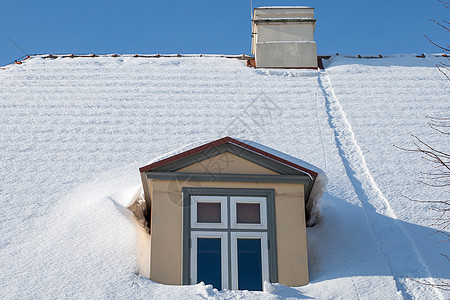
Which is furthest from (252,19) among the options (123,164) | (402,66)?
(123,164)

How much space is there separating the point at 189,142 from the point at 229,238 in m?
3.14

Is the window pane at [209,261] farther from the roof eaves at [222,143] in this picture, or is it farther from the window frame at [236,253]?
the roof eaves at [222,143]

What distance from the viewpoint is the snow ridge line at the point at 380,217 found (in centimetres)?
758

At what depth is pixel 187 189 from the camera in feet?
25.6

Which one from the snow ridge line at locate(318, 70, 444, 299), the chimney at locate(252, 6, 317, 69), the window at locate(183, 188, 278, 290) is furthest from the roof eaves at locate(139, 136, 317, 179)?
the chimney at locate(252, 6, 317, 69)

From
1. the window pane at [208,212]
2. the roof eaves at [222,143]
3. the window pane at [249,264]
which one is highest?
the roof eaves at [222,143]

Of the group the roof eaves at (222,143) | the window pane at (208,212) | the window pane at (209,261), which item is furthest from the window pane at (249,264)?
the roof eaves at (222,143)

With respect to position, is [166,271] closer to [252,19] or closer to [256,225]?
[256,225]

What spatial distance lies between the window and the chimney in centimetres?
563

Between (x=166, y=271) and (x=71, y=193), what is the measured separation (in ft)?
7.26

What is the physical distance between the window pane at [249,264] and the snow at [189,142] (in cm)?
29

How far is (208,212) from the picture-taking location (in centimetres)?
768

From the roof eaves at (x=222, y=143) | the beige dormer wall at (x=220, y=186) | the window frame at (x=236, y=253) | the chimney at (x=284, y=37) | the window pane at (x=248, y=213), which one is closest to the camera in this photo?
the window frame at (x=236, y=253)

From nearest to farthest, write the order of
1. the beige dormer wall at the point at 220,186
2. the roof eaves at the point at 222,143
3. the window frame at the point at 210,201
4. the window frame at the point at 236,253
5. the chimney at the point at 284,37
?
1. the window frame at the point at 236,253
2. the beige dormer wall at the point at 220,186
3. the window frame at the point at 210,201
4. the roof eaves at the point at 222,143
5. the chimney at the point at 284,37
